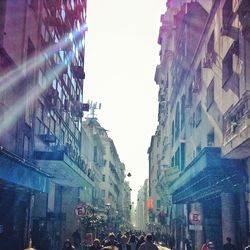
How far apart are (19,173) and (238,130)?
7.13 m

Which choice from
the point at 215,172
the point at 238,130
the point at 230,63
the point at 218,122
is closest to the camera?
the point at 238,130

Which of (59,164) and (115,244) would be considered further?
(59,164)

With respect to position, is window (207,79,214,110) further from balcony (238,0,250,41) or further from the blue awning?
the blue awning

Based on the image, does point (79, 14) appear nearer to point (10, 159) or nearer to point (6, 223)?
point (6, 223)

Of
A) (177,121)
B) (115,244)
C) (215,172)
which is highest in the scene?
(177,121)

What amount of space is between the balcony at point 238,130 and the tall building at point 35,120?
6.71 metres

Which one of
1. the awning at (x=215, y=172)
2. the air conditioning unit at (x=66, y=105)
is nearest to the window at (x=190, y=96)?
the air conditioning unit at (x=66, y=105)

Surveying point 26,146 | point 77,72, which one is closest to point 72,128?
point 77,72

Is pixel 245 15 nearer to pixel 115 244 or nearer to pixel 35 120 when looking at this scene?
pixel 115 244

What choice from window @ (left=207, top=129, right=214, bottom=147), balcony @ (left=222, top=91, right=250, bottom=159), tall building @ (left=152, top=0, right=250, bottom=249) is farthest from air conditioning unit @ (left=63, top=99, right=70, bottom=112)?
balcony @ (left=222, top=91, right=250, bottom=159)

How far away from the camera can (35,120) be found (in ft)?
81.9

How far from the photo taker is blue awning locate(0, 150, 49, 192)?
49.1 ft

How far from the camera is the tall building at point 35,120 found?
1914 cm

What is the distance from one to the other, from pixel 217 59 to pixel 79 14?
2291cm
